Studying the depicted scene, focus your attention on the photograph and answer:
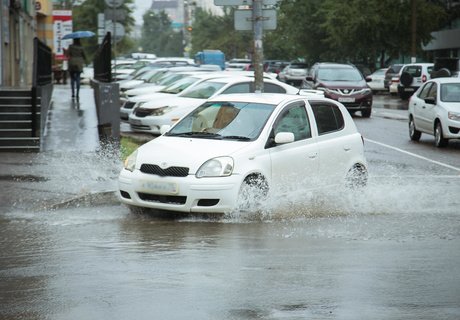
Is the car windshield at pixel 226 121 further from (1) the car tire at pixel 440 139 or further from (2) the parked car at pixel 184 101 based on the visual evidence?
(1) the car tire at pixel 440 139

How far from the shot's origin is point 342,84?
107ft

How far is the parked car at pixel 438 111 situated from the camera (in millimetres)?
20859

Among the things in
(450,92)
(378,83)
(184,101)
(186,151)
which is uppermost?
(450,92)

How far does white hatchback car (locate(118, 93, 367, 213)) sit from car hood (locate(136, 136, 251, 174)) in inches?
0.4

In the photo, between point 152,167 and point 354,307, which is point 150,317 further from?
point 152,167

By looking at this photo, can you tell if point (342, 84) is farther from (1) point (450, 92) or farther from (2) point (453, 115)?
(2) point (453, 115)

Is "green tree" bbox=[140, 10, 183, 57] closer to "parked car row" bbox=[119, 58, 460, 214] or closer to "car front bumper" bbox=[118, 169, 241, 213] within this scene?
"parked car row" bbox=[119, 58, 460, 214]

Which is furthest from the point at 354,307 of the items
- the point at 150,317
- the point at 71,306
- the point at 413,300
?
the point at 71,306

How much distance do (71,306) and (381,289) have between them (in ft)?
7.67

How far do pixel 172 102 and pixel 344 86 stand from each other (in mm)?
11326

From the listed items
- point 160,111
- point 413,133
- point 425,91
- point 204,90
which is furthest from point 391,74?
point 160,111

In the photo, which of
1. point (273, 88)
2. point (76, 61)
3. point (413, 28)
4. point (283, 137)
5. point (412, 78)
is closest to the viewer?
point (283, 137)

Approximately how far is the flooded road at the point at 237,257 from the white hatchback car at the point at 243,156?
0.24 metres

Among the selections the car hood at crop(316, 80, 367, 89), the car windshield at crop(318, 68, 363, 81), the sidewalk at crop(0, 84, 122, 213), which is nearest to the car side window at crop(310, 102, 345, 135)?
the sidewalk at crop(0, 84, 122, 213)
